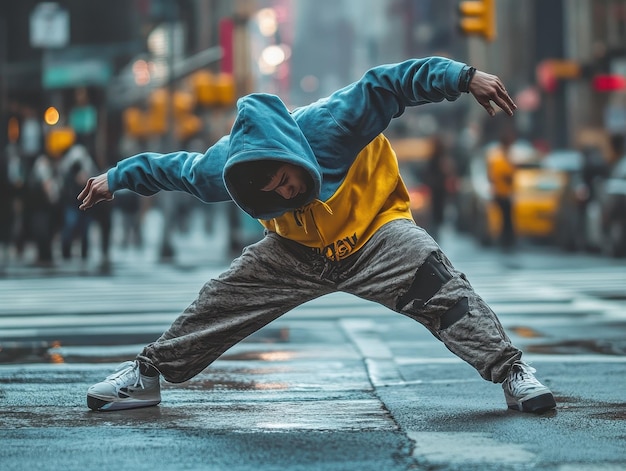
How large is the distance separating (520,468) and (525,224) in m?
21.2

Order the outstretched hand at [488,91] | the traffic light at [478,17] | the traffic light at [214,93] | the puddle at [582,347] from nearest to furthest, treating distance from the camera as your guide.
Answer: the outstretched hand at [488,91] < the puddle at [582,347] < the traffic light at [478,17] < the traffic light at [214,93]

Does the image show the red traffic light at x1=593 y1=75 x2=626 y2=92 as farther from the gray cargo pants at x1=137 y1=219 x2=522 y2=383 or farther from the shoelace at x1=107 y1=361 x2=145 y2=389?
the shoelace at x1=107 y1=361 x2=145 y2=389

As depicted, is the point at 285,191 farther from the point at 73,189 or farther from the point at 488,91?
Answer: the point at 73,189

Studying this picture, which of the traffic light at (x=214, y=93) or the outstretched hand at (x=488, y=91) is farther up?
the traffic light at (x=214, y=93)

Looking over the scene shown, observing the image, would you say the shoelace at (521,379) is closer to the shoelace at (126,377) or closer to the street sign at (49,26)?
the shoelace at (126,377)

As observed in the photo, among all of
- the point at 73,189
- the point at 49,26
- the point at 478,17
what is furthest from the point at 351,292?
the point at 49,26

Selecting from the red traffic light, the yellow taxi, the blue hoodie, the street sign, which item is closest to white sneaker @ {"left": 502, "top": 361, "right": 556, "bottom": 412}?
the blue hoodie

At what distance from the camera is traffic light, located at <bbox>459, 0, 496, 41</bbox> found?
24297mm

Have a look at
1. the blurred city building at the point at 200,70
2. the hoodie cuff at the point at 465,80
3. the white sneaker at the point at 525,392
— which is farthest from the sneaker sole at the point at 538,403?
the blurred city building at the point at 200,70

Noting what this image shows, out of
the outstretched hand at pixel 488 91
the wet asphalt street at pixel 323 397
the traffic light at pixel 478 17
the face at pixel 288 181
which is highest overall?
the traffic light at pixel 478 17

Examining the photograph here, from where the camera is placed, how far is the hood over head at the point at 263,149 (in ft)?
18.2

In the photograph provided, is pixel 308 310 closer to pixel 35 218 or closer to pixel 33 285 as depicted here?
pixel 33 285

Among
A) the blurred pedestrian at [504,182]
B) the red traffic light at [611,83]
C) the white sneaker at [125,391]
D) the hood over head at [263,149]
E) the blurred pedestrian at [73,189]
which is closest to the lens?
the hood over head at [263,149]

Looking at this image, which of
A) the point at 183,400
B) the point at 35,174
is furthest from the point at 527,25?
the point at 183,400
